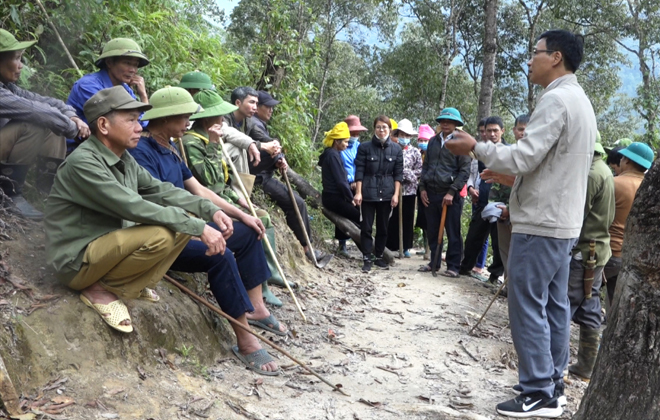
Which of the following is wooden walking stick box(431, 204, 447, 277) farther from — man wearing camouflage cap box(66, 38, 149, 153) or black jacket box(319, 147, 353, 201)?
man wearing camouflage cap box(66, 38, 149, 153)

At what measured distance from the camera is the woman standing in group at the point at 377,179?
9367 mm

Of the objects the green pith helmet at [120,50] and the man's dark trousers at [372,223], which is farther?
the man's dark trousers at [372,223]

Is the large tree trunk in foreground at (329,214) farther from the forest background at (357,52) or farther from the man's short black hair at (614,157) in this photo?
the man's short black hair at (614,157)

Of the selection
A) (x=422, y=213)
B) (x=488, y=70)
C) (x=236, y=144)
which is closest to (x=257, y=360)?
(x=236, y=144)

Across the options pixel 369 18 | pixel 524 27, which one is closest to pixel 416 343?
pixel 524 27

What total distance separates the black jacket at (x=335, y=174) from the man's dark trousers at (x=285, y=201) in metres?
1.06

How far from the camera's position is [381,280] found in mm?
8711

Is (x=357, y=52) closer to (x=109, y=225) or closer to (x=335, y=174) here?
(x=335, y=174)

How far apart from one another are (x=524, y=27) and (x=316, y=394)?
83.8ft

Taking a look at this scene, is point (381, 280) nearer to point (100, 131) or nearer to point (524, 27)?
point (100, 131)

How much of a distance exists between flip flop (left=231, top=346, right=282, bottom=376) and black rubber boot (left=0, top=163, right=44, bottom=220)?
6.36ft

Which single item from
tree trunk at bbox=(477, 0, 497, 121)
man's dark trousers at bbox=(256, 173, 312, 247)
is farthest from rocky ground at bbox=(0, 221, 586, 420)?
tree trunk at bbox=(477, 0, 497, 121)

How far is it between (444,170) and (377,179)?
104cm

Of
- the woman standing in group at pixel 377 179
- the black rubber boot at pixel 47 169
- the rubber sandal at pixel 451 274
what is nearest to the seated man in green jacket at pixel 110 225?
the black rubber boot at pixel 47 169
